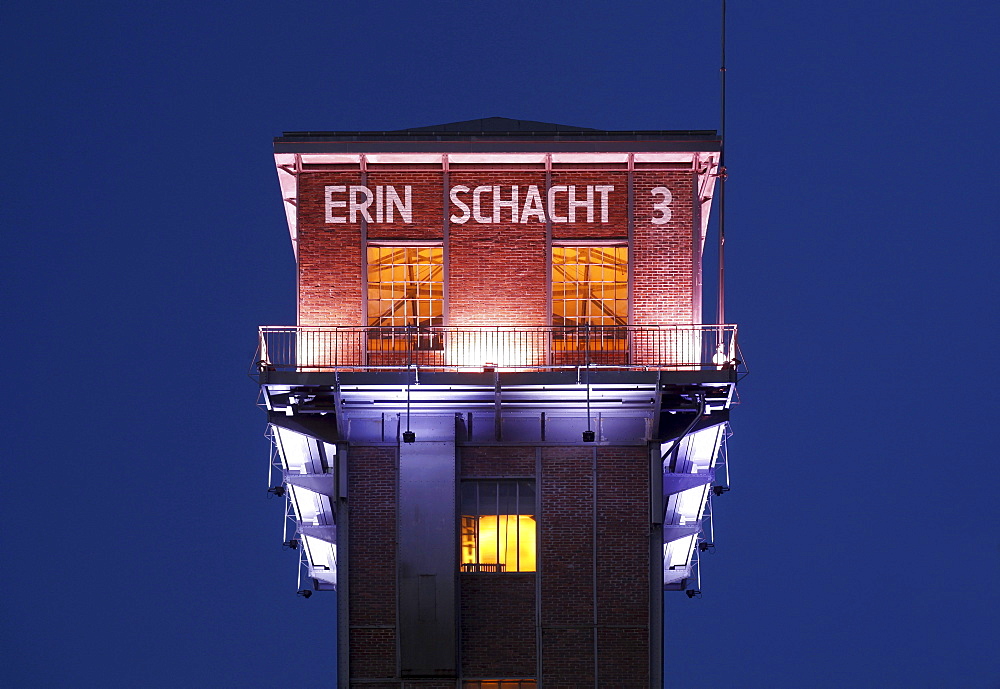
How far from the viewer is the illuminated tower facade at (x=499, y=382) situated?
26.3 m

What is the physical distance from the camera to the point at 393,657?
26359 mm

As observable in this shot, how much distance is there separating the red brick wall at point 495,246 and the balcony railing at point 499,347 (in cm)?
34

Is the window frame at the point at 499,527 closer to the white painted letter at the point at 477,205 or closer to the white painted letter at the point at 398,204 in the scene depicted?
the white painted letter at the point at 477,205

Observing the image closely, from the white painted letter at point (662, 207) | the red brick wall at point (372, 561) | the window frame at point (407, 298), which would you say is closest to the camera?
the red brick wall at point (372, 561)

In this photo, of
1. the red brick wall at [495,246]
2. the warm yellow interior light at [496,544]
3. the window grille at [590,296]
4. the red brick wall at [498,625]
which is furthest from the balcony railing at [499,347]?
the red brick wall at [498,625]

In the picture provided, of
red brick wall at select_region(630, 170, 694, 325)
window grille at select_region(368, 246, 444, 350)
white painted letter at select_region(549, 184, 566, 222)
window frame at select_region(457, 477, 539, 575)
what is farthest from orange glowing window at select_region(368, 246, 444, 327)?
red brick wall at select_region(630, 170, 694, 325)

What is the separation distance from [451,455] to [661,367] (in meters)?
4.70

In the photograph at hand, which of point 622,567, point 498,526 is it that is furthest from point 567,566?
point 498,526

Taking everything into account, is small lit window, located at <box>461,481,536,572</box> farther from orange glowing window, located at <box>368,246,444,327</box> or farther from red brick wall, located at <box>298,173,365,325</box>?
red brick wall, located at <box>298,173,365,325</box>

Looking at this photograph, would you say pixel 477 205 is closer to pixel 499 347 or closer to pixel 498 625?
pixel 499 347

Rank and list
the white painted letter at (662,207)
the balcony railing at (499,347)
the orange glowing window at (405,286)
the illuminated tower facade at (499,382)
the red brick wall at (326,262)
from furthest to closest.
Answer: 1. the white painted letter at (662,207)
2. the orange glowing window at (405,286)
3. the red brick wall at (326,262)
4. the balcony railing at (499,347)
5. the illuminated tower facade at (499,382)

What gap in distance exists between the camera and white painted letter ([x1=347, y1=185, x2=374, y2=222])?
27.3 meters

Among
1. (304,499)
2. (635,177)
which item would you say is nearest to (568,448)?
(635,177)

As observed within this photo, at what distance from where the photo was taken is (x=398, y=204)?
27375 mm
